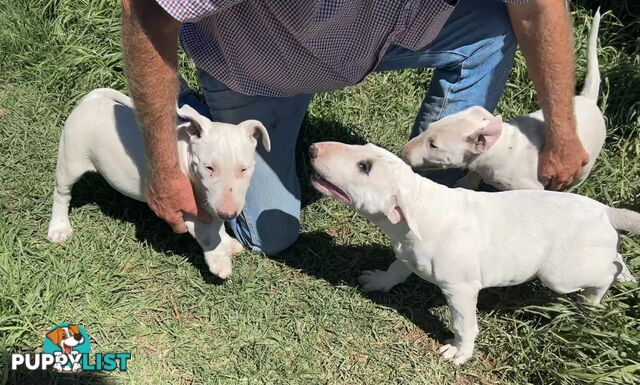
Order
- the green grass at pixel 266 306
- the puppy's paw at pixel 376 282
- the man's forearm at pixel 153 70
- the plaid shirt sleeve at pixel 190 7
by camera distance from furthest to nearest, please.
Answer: the puppy's paw at pixel 376 282, the green grass at pixel 266 306, the man's forearm at pixel 153 70, the plaid shirt sleeve at pixel 190 7

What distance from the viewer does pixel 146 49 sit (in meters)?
2.88

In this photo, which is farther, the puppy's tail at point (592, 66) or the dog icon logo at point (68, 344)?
the puppy's tail at point (592, 66)

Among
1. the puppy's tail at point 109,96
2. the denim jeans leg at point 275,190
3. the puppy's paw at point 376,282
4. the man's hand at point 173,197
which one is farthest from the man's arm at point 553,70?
the puppy's tail at point 109,96

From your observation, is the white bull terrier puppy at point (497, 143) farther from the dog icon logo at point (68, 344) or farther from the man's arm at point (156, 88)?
the dog icon logo at point (68, 344)

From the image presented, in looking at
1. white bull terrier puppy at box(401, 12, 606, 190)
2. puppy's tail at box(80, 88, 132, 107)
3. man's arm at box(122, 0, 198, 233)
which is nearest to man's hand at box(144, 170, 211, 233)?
man's arm at box(122, 0, 198, 233)

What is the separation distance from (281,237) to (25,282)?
63.1 inches

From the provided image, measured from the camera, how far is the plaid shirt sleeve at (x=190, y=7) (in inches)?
105

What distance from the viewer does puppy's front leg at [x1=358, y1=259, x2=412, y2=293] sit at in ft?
13.7

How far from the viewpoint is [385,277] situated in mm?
4242

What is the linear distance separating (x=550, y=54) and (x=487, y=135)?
60 cm

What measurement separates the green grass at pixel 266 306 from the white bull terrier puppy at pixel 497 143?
682 millimetres

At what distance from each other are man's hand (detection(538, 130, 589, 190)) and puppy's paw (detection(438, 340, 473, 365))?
122cm

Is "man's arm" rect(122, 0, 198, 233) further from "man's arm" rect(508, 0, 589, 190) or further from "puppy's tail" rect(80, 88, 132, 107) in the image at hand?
"man's arm" rect(508, 0, 589, 190)

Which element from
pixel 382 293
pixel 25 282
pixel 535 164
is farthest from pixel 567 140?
pixel 25 282
